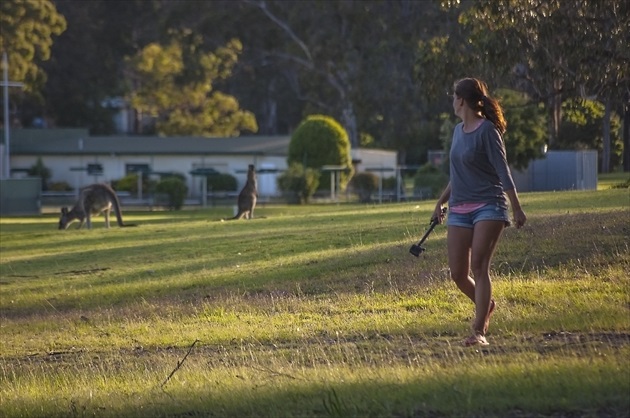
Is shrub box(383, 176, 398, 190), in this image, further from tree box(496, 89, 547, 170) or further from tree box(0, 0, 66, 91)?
tree box(0, 0, 66, 91)

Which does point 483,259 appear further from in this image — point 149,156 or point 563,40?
point 149,156

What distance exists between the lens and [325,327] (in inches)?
508

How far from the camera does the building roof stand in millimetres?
67812

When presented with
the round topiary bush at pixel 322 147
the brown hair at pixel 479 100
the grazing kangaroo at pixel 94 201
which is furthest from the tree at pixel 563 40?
the round topiary bush at pixel 322 147

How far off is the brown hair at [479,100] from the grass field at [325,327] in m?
1.88

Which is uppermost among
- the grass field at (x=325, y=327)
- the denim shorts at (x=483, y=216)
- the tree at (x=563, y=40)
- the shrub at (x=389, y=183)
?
the tree at (x=563, y=40)

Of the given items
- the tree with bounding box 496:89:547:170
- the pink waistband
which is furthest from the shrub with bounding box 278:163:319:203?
the pink waistband

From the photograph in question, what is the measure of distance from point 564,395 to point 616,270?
6678mm

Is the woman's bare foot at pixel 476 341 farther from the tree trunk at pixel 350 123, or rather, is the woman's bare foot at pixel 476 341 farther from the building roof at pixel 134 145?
the tree trunk at pixel 350 123

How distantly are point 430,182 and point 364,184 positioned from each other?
826 cm

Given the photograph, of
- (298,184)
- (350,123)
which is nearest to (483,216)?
(298,184)

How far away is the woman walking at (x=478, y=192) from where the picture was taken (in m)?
9.55

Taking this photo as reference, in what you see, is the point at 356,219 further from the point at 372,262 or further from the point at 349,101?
the point at 349,101

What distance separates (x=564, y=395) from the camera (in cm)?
737
